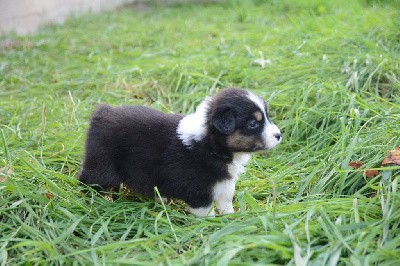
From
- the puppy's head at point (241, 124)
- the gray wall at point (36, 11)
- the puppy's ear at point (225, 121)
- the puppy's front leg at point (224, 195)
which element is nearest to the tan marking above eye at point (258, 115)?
the puppy's head at point (241, 124)

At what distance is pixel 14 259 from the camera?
11.6 feet

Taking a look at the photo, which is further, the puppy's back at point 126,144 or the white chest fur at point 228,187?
the puppy's back at point 126,144

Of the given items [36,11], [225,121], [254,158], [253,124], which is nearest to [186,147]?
[225,121]

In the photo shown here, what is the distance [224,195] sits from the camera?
14.3 ft

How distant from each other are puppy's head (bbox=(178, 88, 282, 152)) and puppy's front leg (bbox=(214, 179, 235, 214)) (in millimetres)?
249

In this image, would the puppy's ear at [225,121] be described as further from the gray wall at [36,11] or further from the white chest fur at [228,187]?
the gray wall at [36,11]

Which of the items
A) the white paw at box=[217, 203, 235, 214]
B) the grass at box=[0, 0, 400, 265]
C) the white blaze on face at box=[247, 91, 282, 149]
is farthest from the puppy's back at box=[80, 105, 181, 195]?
the white blaze on face at box=[247, 91, 282, 149]

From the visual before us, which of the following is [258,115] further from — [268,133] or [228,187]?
[228,187]

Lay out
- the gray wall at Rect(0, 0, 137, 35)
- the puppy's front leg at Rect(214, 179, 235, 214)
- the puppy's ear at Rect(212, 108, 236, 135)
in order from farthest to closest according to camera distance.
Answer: the gray wall at Rect(0, 0, 137, 35)
the puppy's front leg at Rect(214, 179, 235, 214)
the puppy's ear at Rect(212, 108, 236, 135)

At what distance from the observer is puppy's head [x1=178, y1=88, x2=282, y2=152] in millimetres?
4188

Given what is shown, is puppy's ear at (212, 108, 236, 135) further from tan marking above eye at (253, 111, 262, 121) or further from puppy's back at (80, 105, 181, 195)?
puppy's back at (80, 105, 181, 195)

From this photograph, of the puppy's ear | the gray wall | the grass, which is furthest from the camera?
the gray wall

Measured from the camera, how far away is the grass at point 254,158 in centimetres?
352

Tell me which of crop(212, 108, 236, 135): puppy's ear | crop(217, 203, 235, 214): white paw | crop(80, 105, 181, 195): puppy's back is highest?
crop(212, 108, 236, 135): puppy's ear
